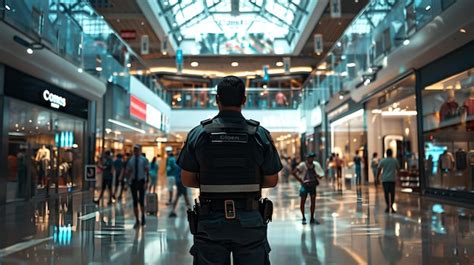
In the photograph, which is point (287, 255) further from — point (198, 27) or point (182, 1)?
point (198, 27)

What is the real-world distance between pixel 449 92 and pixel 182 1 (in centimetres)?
1441

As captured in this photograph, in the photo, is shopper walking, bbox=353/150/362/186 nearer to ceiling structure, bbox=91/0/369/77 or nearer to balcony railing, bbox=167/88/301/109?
ceiling structure, bbox=91/0/369/77

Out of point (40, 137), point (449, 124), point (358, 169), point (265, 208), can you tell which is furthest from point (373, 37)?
point (265, 208)

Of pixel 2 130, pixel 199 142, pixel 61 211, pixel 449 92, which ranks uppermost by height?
pixel 449 92

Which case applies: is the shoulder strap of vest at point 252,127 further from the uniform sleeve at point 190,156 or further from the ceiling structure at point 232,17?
the ceiling structure at point 232,17

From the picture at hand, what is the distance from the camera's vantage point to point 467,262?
5.24 metres

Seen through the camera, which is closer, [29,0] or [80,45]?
[29,0]

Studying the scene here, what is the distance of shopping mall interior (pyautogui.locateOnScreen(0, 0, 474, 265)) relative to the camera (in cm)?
612

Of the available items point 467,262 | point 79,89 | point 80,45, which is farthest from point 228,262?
point 79,89

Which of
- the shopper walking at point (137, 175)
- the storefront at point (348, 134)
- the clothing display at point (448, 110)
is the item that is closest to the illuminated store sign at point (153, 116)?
the storefront at point (348, 134)

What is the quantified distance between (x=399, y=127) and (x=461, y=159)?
6.85 meters

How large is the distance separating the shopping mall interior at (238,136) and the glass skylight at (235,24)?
0.16 meters

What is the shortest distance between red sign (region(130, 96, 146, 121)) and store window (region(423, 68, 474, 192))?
41.0ft

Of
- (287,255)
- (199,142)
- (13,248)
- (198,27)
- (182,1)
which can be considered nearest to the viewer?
(199,142)
